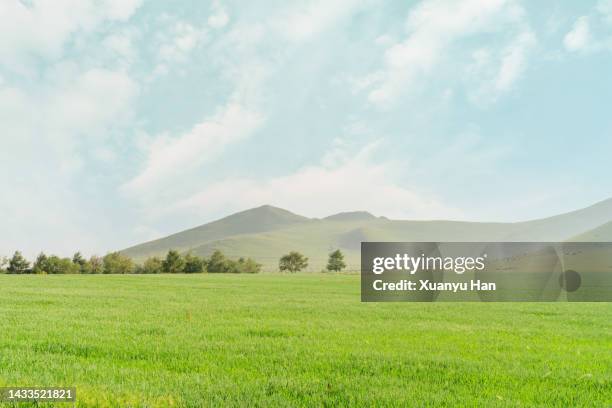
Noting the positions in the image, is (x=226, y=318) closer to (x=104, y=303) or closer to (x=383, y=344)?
(x=383, y=344)

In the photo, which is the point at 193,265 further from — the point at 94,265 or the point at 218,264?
the point at 94,265

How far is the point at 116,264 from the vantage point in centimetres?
9038

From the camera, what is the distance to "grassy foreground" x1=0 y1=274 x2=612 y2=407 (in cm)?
629

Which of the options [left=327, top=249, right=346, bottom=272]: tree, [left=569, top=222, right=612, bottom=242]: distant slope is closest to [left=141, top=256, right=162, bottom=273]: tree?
[left=327, top=249, right=346, bottom=272]: tree

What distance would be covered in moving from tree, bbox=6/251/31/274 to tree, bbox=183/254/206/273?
26582mm

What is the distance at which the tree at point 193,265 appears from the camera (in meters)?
92.2

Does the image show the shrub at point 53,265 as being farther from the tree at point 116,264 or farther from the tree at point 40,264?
the tree at point 116,264

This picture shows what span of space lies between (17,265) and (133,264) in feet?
68.2

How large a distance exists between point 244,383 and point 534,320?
12667 mm

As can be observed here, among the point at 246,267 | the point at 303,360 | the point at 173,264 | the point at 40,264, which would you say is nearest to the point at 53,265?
the point at 40,264

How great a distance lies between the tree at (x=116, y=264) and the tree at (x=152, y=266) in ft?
9.26

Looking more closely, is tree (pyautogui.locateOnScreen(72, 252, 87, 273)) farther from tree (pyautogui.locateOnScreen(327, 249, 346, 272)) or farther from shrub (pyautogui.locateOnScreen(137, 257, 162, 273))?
tree (pyautogui.locateOnScreen(327, 249, 346, 272))

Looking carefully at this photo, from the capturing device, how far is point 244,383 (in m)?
6.69

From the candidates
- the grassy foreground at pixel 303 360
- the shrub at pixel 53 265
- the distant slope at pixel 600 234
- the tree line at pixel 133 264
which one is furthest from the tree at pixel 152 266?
the distant slope at pixel 600 234
